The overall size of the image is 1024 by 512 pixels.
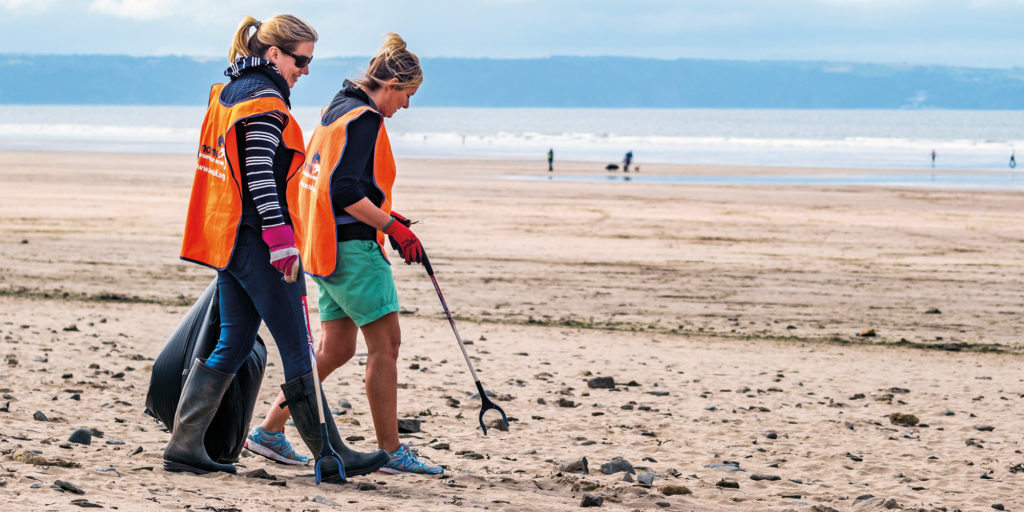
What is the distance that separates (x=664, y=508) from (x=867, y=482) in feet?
3.69

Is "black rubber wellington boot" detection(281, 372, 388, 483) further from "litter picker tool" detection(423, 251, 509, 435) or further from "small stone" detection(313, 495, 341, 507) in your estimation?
"litter picker tool" detection(423, 251, 509, 435)

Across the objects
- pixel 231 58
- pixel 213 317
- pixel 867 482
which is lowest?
pixel 867 482

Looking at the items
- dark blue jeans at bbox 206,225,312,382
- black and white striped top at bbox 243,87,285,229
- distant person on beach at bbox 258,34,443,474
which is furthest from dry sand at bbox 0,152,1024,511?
black and white striped top at bbox 243,87,285,229

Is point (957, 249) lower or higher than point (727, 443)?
higher

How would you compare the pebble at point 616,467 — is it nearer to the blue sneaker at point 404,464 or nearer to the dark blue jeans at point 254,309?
the blue sneaker at point 404,464

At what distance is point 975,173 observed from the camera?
41.1 meters

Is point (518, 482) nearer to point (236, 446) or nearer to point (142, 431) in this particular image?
point (236, 446)

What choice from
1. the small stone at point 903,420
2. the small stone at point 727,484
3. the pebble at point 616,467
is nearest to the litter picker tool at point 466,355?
the pebble at point 616,467

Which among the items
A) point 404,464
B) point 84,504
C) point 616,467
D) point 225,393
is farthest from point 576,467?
point 84,504

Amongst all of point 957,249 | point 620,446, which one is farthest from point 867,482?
point 957,249

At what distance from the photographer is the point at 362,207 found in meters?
4.02

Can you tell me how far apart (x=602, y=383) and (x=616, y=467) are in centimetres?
195

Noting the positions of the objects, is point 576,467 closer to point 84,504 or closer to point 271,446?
point 271,446

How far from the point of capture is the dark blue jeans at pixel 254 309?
3873 millimetres
